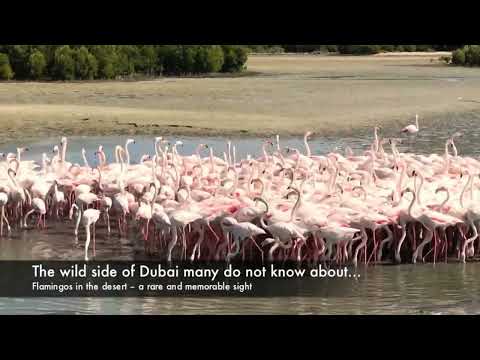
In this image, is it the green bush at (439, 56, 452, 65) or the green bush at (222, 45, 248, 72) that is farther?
the green bush at (439, 56, 452, 65)

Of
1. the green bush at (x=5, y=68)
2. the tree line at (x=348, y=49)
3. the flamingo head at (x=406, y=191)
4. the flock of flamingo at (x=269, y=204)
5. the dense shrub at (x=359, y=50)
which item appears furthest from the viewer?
the green bush at (x=5, y=68)

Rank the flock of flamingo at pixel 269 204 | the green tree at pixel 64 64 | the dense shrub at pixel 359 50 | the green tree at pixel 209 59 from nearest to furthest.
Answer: the dense shrub at pixel 359 50
the flock of flamingo at pixel 269 204
the green tree at pixel 209 59
the green tree at pixel 64 64

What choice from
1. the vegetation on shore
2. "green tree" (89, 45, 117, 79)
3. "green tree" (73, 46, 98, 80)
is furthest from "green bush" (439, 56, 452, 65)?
"green tree" (73, 46, 98, 80)

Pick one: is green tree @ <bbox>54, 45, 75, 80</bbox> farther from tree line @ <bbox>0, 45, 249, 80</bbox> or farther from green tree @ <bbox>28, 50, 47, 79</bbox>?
green tree @ <bbox>28, 50, 47, 79</bbox>

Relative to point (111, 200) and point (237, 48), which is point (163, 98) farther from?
point (237, 48)

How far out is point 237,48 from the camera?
9.59m

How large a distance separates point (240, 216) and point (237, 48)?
157 cm

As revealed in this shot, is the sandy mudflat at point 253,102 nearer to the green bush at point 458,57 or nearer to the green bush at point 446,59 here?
the green bush at point 446,59

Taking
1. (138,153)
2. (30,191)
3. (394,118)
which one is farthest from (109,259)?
(394,118)

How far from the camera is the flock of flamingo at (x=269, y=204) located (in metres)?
9.52

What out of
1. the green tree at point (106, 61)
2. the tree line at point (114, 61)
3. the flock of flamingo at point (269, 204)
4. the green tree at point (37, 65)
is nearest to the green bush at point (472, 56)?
the flock of flamingo at point (269, 204)

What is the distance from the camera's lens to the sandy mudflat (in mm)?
11273

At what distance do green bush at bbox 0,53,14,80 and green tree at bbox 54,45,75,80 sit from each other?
0.52 metres

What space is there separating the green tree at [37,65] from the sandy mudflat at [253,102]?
0.14 m
